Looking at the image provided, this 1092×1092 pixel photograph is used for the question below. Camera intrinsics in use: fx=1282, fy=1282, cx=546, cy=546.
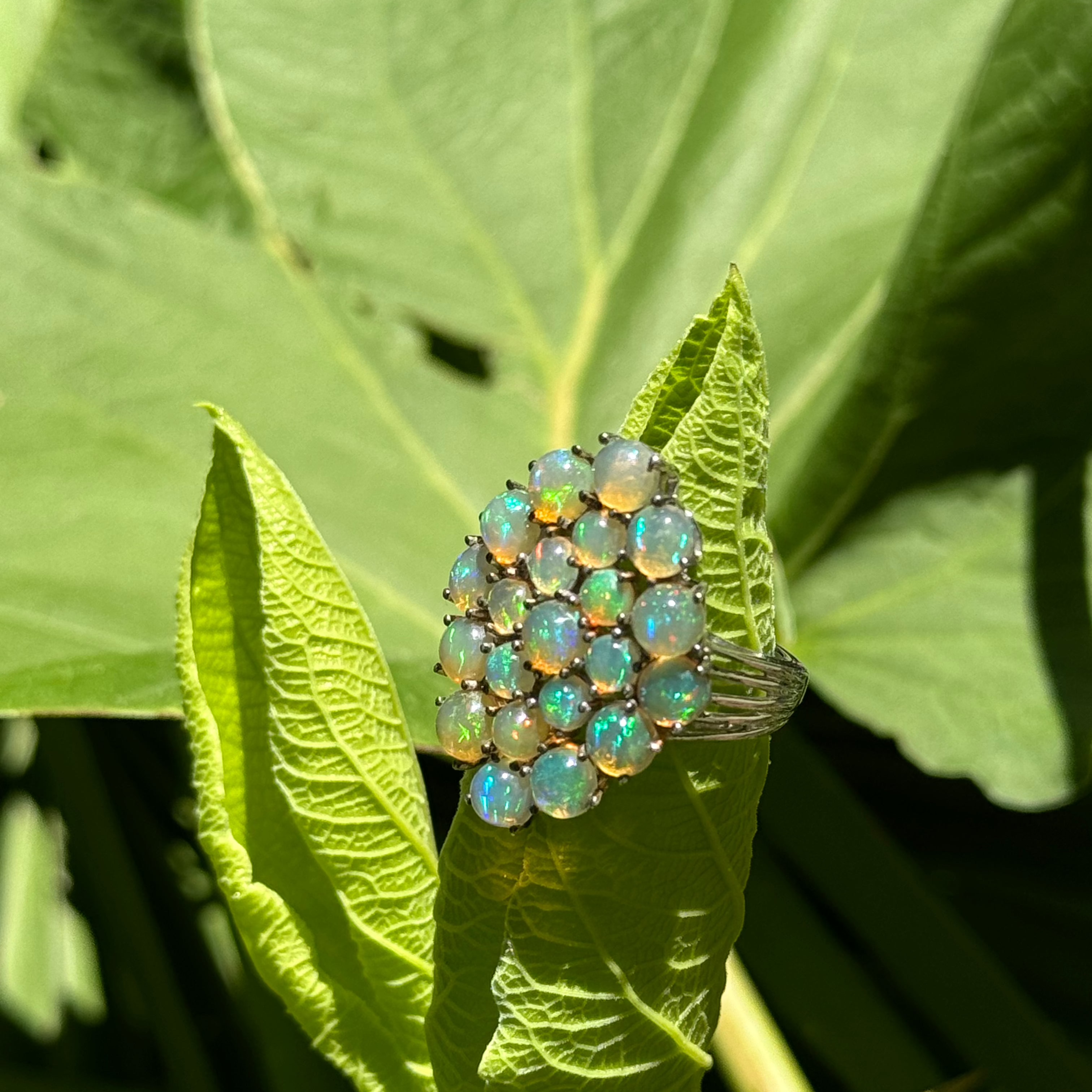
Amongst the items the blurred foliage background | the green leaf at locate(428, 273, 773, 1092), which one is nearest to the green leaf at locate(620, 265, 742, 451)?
the green leaf at locate(428, 273, 773, 1092)

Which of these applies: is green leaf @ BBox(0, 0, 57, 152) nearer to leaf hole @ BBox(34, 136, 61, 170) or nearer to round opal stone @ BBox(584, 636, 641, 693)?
leaf hole @ BBox(34, 136, 61, 170)

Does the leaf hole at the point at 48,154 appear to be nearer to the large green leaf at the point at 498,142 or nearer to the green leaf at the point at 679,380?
the large green leaf at the point at 498,142

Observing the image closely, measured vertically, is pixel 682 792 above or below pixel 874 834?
above

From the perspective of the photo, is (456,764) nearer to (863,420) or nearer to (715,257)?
(863,420)

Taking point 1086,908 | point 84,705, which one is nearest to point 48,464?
point 84,705

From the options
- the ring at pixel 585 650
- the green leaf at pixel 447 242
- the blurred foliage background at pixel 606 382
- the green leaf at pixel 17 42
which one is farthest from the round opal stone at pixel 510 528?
the green leaf at pixel 17 42

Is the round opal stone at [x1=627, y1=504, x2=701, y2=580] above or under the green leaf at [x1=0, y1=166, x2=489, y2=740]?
above
